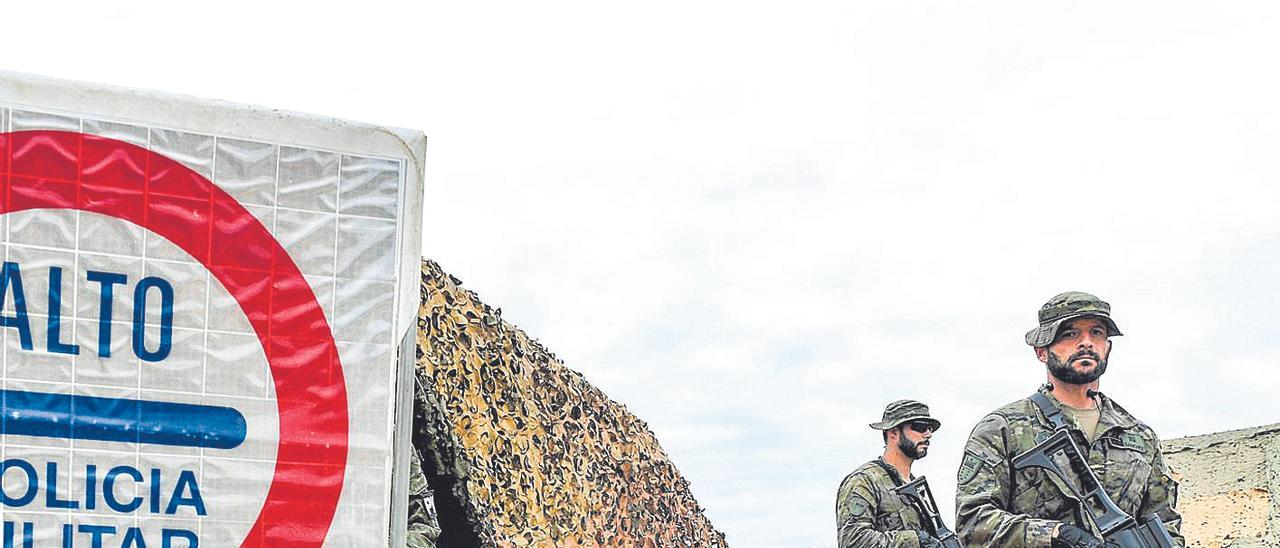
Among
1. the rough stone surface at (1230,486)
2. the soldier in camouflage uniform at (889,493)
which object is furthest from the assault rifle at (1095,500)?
the rough stone surface at (1230,486)

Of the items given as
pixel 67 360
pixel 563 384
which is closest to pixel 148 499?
pixel 67 360

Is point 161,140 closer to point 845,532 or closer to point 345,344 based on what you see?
point 345,344

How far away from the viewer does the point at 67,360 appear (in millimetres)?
2977

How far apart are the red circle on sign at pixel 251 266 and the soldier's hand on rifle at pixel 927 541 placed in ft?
18.9

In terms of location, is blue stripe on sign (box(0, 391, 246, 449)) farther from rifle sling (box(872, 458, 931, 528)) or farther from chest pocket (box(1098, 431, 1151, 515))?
rifle sling (box(872, 458, 931, 528))

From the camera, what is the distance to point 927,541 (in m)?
8.45

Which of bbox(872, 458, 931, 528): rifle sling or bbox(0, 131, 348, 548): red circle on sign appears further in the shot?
bbox(872, 458, 931, 528): rifle sling

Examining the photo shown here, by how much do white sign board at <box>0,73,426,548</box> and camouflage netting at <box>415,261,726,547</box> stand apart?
6067 mm

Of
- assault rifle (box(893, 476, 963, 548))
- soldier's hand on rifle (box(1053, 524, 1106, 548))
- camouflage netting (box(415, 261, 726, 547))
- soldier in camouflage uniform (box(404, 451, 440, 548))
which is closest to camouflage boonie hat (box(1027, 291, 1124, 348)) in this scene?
soldier's hand on rifle (box(1053, 524, 1106, 548))

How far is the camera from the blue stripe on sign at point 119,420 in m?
2.93

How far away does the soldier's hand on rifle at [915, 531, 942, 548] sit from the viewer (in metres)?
8.41

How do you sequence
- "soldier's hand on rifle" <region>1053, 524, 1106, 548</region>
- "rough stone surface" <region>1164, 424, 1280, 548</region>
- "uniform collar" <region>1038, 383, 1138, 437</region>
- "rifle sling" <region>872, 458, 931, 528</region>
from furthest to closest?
1. "rough stone surface" <region>1164, 424, 1280, 548</region>
2. "rifle sling" <region>872, 458, 931, 528</region>
3. "uniform collar" <region>1038, 383, 1138, 437</region>
4. "soldier's hand on rifle" <region>1053, 524, 1106, 548</region>

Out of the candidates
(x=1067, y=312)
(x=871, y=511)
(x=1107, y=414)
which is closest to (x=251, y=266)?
(x=1067, y=312)

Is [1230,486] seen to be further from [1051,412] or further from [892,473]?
[1051,412]
